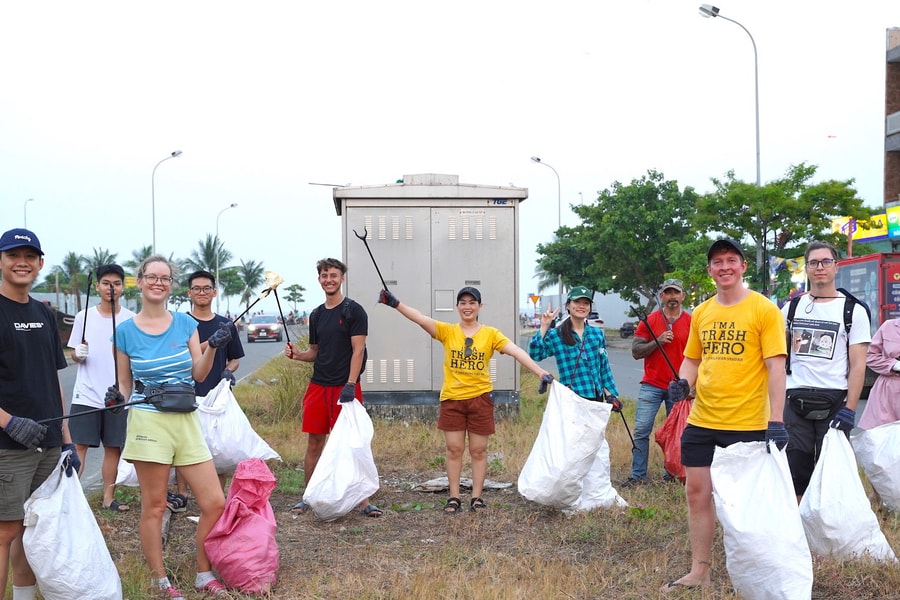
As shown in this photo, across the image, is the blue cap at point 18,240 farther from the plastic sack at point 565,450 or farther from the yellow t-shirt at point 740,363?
the plastic sack at point 565,450

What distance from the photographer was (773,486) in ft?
12.9

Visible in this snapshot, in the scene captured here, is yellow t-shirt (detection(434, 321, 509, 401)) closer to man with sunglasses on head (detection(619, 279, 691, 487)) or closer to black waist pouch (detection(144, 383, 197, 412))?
man with sunglasses on head (detection(619, 279, 691, 487))

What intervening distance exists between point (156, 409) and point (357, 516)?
92.9 inches

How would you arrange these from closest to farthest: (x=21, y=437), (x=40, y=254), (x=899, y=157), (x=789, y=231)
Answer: (x=21, y=437) → (x=40, y=254) → (x=789, y=231) → (x=899, y=157)

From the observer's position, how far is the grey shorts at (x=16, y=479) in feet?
11.8

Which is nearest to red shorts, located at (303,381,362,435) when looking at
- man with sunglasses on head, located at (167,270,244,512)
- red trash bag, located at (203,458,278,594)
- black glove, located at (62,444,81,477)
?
man with sunglasses on head, located at (167,270,244,512)

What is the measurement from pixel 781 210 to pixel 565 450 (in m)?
19.8

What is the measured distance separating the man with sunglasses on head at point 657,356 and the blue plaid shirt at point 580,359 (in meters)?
0.43

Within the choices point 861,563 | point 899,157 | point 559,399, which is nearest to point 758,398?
point 861,563

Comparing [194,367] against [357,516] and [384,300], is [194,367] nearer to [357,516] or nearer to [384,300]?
[384,300]

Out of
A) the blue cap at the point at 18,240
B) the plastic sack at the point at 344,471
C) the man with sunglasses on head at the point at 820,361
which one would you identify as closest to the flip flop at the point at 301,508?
the plastic sack at the point at 344,471

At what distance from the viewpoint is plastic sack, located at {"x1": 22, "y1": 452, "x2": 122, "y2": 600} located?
147 inches

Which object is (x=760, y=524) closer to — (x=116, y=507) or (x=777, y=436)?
(x=777, y=436)

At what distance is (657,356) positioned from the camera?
685 cm
